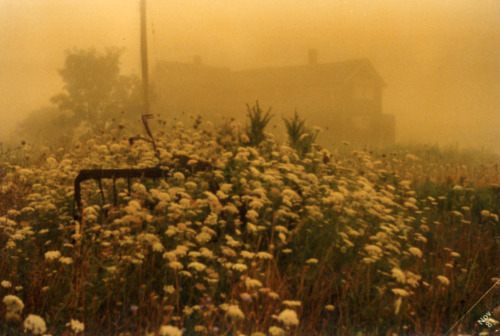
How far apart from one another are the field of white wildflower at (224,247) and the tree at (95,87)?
0.90 feet

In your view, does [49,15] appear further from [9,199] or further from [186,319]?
[186,319]

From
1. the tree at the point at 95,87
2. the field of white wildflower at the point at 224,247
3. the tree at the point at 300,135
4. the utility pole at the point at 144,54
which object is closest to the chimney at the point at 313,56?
the tree at the point at 300,135

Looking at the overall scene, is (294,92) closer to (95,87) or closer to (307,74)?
(307,74)

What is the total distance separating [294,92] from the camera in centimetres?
442

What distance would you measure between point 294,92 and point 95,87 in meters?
1.72

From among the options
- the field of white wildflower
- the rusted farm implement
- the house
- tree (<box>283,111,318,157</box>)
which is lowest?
the field of white wildflower

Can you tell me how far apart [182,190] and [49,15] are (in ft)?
5.76

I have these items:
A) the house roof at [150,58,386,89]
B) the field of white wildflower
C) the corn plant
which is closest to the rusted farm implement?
the field of white wildflower

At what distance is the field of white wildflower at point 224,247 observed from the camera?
337 cm

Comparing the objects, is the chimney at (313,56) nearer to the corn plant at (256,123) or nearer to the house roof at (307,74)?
the house roof at (307,74)

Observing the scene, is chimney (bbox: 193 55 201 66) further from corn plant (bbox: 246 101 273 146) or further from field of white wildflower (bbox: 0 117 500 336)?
field of white wildflower (bbox: 0 117 500 336)

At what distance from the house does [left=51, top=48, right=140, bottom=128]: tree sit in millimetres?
283

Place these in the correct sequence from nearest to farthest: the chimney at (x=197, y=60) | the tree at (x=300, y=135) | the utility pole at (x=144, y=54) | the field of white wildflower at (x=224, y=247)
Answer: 1. the field of white wildflower at (x=224, y=247)
2. the utility pole at (x=144, y=54)
3. the chimney at (x=197, y=60)
4. the tree at (x=300, y=135)

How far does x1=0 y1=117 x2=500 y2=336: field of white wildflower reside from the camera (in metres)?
3.37
